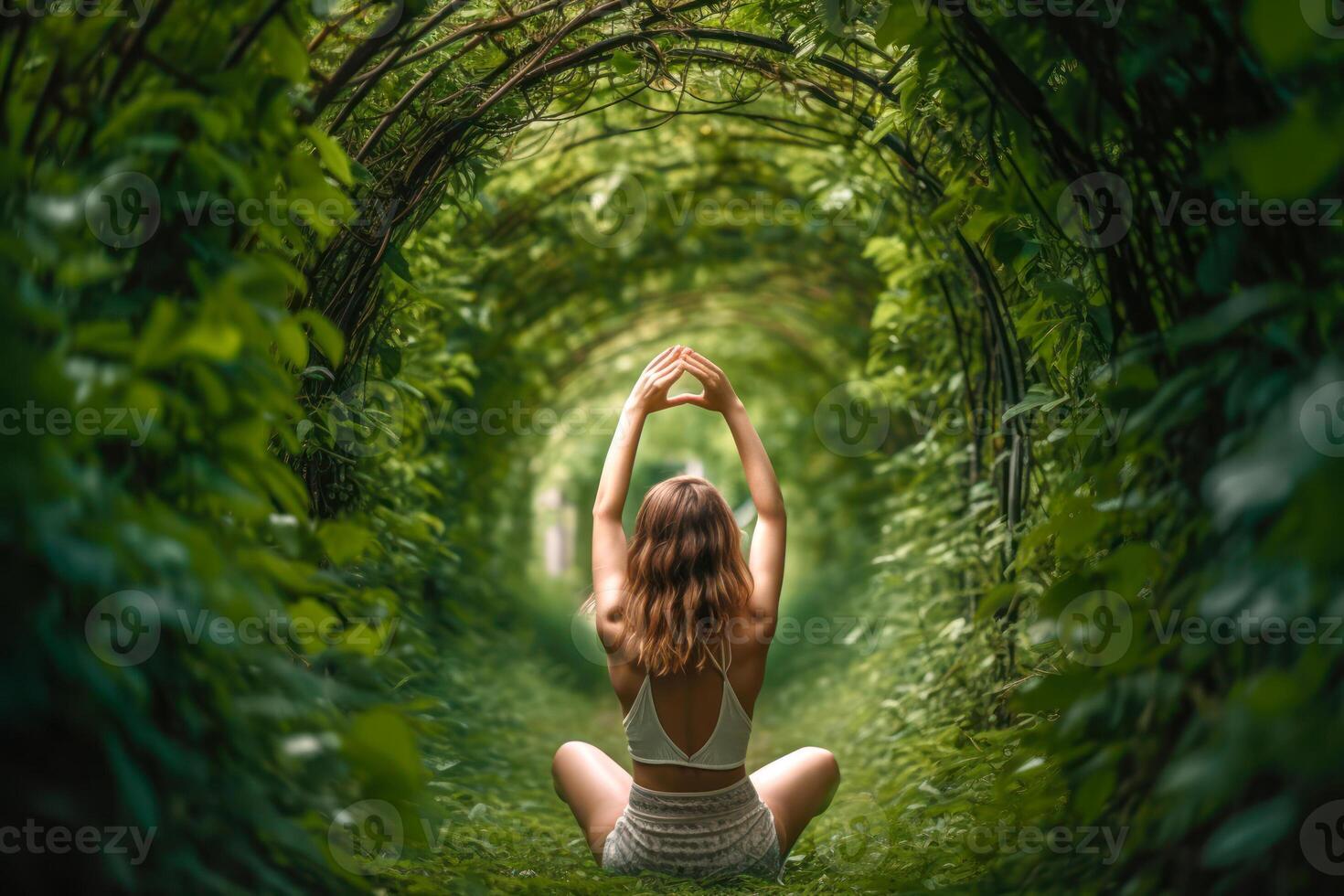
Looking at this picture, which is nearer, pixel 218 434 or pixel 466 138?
pixel 218 434

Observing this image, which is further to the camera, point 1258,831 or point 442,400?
point 442,400

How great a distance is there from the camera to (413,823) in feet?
4.98

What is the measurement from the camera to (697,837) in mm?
2449

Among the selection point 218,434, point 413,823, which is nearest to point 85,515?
point 218,434

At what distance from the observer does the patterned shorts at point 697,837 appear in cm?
243

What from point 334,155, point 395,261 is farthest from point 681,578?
point 334,155

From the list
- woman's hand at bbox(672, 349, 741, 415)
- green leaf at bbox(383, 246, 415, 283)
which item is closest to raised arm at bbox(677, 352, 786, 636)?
woman's hand at bbox(672, 349, 741, 415)

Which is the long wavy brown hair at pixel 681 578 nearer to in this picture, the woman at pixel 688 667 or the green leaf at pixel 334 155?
the woman at pixel 688 667

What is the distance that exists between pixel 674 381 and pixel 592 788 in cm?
116

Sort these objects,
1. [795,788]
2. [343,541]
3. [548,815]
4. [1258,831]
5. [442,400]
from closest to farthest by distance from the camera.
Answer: [1258,831], [343,541], [795,788], [442,400], [548,815]

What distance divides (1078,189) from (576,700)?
5673mm

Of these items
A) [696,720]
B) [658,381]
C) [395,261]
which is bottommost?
[696,720]

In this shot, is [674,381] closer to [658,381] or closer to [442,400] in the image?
[658,381]

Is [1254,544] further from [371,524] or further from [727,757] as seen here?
[371,524]
